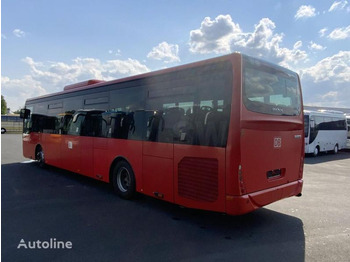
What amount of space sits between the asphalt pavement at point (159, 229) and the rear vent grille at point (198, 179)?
2.08 ft

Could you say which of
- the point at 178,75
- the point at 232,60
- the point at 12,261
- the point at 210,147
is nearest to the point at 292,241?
the point at 210,147

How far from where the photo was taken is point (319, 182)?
9.80 meters

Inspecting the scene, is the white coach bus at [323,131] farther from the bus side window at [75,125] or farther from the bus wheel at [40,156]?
the bus wheel at [40,156]

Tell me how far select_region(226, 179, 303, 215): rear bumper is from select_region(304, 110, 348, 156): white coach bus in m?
13.3

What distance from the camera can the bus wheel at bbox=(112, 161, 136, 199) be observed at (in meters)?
6.78

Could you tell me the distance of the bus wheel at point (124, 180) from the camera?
678 centimetres

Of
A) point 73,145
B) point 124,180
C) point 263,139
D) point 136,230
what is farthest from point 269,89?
point 73,145

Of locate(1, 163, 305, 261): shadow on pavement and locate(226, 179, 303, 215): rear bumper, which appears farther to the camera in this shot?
locate(226, 179, 303, 215): rear bumper

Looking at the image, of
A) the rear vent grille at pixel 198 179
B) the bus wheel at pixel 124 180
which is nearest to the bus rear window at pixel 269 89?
the rear vent grille at pixel 198 179

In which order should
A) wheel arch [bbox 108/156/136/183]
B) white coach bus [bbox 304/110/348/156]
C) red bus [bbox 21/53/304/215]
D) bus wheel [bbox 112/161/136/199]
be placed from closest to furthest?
red bus [bbox 21/53/304/215]
bus wheel [bbox 112/161/136/199]
wheel arch [bbox 108/156/136/183]
white coach bus [bbox 304/110/348/156]

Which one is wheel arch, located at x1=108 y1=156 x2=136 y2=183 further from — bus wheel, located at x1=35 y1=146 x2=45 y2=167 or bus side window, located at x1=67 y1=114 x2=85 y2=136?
bus wheel, located at x1=35 y1=146 x2=45 y2=167

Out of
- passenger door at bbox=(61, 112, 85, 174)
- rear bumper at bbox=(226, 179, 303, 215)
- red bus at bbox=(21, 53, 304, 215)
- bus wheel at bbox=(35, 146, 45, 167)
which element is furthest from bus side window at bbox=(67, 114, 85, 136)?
rear bumper at bbox=(226, 179, 303, 215)

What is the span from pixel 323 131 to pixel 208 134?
1736 centimetres

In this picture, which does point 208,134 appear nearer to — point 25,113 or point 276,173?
point 276,173
